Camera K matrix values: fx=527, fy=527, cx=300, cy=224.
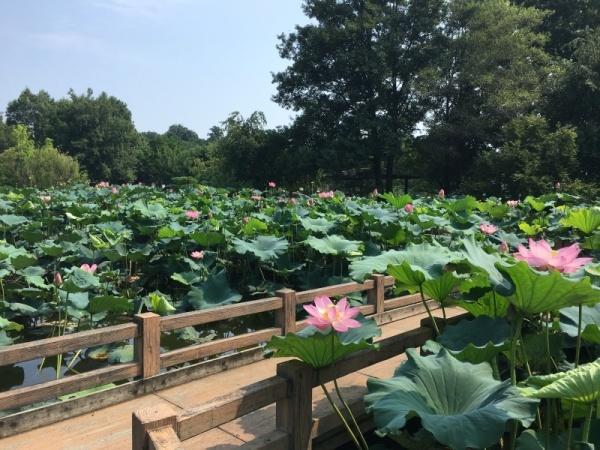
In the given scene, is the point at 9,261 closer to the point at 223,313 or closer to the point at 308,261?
the point at 223,313

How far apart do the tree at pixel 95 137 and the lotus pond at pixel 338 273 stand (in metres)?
44.3

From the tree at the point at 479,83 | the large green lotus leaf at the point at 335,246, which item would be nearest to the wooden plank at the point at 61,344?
the large green lotus leaf at the point at 335,246

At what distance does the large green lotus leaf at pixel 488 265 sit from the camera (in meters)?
1.51

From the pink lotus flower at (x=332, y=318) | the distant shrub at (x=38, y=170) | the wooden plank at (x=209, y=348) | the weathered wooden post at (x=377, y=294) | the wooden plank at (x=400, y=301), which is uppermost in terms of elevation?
the distant shrub at (x=38, y=170)

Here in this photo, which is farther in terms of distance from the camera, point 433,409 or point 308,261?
point 308,261

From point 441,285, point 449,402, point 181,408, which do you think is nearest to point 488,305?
point 441,285

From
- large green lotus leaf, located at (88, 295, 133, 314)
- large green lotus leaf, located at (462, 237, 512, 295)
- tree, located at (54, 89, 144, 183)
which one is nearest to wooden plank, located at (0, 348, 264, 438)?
large green lotus leaf, located at (88, 295, 133, 314)

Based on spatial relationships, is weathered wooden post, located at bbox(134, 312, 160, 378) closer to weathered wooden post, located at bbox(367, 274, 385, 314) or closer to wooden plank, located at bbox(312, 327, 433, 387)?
wooden plank, located at bbox(312, 327, 433, 387)

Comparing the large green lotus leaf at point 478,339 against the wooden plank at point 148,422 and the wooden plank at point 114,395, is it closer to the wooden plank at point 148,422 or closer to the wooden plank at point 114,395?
the wooden plank at point 148,422

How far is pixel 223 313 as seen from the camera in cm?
372

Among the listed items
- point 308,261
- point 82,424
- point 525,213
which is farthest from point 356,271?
point 525,213

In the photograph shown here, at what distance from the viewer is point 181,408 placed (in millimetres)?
3047

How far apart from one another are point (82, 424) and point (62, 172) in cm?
2412

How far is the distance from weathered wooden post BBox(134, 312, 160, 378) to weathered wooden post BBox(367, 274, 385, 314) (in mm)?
2226
